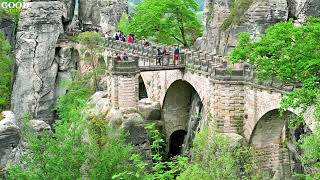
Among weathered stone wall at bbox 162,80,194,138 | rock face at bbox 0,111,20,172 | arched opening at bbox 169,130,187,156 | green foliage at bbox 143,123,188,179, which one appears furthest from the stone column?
green foliage at bbox 143,123,188,179

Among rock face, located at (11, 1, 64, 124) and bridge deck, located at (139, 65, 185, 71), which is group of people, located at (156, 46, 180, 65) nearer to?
bridge deck, located at (139, 65, 185, 71)

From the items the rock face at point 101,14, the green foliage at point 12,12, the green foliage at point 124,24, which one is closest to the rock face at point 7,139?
the green foliage at point 124,24

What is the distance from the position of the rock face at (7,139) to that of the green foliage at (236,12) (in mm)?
18657

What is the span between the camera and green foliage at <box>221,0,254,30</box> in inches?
1575

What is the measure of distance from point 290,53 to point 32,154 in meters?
12.4

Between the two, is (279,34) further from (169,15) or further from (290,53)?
(169,15)

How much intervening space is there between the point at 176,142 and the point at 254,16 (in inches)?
424

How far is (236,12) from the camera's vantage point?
4078 centimetres

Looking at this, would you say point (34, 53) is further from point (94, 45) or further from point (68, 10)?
point (68, 10)

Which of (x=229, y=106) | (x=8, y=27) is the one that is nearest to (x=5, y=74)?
(x=8, y=27)

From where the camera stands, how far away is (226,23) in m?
42.0

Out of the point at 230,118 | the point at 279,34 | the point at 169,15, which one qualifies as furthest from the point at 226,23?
the point at 279,34

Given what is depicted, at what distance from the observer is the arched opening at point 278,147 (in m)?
31.4

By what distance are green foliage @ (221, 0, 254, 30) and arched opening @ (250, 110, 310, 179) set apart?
Answer: 35.3ft
